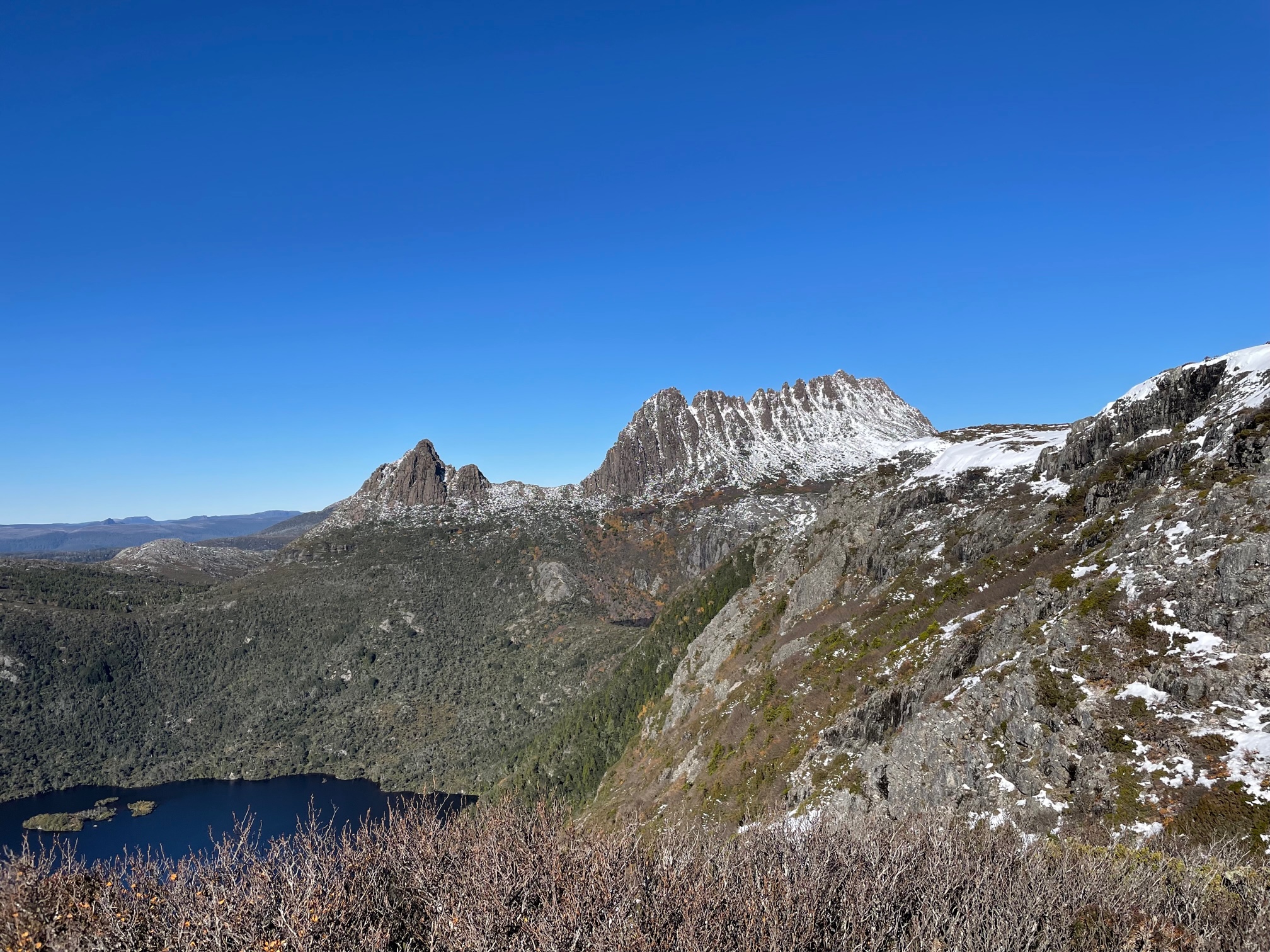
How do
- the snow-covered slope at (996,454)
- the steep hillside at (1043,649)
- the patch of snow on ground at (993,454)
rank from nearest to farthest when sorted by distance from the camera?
the steep hillside at (1043,649) → the snow-covered slope at (996,454) → the patch of snow on ground at (993,454)

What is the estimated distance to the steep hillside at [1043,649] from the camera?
106 ft

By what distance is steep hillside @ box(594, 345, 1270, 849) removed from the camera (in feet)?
106

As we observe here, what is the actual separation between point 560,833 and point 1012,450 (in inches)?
3335

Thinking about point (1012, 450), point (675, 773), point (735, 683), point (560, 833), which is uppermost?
point (1012, 450)

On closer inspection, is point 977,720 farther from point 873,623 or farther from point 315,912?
point 315,912

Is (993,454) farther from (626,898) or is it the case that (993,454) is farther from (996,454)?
(626,898)

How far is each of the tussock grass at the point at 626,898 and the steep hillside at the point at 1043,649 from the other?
27.6 feet

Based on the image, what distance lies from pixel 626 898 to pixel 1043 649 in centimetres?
3577

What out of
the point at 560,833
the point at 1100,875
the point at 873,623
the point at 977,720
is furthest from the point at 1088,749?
the point at 873,623

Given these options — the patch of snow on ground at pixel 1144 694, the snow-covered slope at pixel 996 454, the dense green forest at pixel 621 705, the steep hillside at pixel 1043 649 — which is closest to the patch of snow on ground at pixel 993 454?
the snow-covered slope at pixel 996 454

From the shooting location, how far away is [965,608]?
2269 inches

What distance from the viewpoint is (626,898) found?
18.9 m

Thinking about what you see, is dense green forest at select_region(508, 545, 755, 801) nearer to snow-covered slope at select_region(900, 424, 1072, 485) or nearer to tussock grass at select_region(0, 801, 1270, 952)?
snow-covered slope at select_region(900, 424, 1072, 485)

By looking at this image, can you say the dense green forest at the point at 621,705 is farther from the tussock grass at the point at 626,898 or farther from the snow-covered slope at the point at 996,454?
the tussock grass at the point at 626,898
